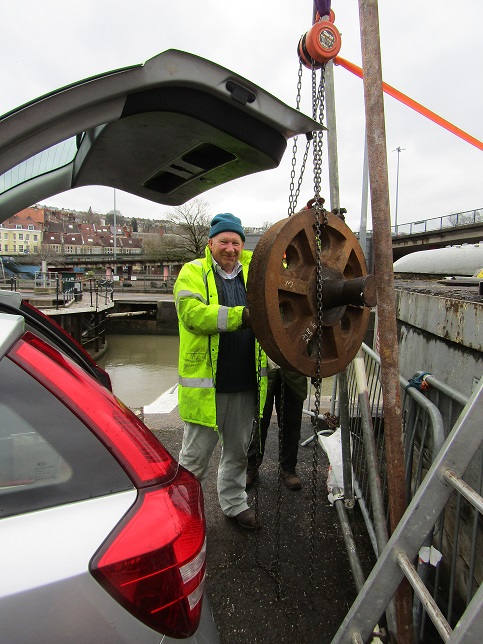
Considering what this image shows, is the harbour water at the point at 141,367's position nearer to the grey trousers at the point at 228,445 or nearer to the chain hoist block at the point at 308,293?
the grey trousers at the point at 228,445

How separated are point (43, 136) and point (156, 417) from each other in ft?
11.7

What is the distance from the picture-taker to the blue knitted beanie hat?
257 centimetres

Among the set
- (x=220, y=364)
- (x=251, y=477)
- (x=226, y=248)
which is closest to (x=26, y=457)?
(x=220, y=364)

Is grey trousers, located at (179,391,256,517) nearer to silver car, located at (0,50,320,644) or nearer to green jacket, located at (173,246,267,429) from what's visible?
green jacket, located at (173,246,267,429)

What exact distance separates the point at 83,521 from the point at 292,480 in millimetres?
2524

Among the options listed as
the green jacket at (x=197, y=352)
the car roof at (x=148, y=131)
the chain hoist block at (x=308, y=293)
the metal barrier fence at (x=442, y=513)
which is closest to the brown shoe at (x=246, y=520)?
the metal barrier fence at (x=442, y=513)

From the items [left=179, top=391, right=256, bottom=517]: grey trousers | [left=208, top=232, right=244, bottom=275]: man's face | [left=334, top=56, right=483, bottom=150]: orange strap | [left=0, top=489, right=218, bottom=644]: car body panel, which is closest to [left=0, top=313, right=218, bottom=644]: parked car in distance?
[left=0, top=489, right=218, bottom=644]: car body panel

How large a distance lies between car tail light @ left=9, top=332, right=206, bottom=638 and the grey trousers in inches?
Result: 50.8

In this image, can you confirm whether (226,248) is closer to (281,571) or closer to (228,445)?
(228,445)

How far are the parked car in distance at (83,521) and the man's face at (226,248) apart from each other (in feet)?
4.86

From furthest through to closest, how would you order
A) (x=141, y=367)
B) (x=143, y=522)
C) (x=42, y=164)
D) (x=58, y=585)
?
(x=141, y=367)
(x=42, y=164)
(x=143, y=522)
(x=58, y=585)

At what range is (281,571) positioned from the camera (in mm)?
2455

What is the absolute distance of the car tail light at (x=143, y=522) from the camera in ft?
3.42

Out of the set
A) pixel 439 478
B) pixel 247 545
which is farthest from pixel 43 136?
pixel 247 545
